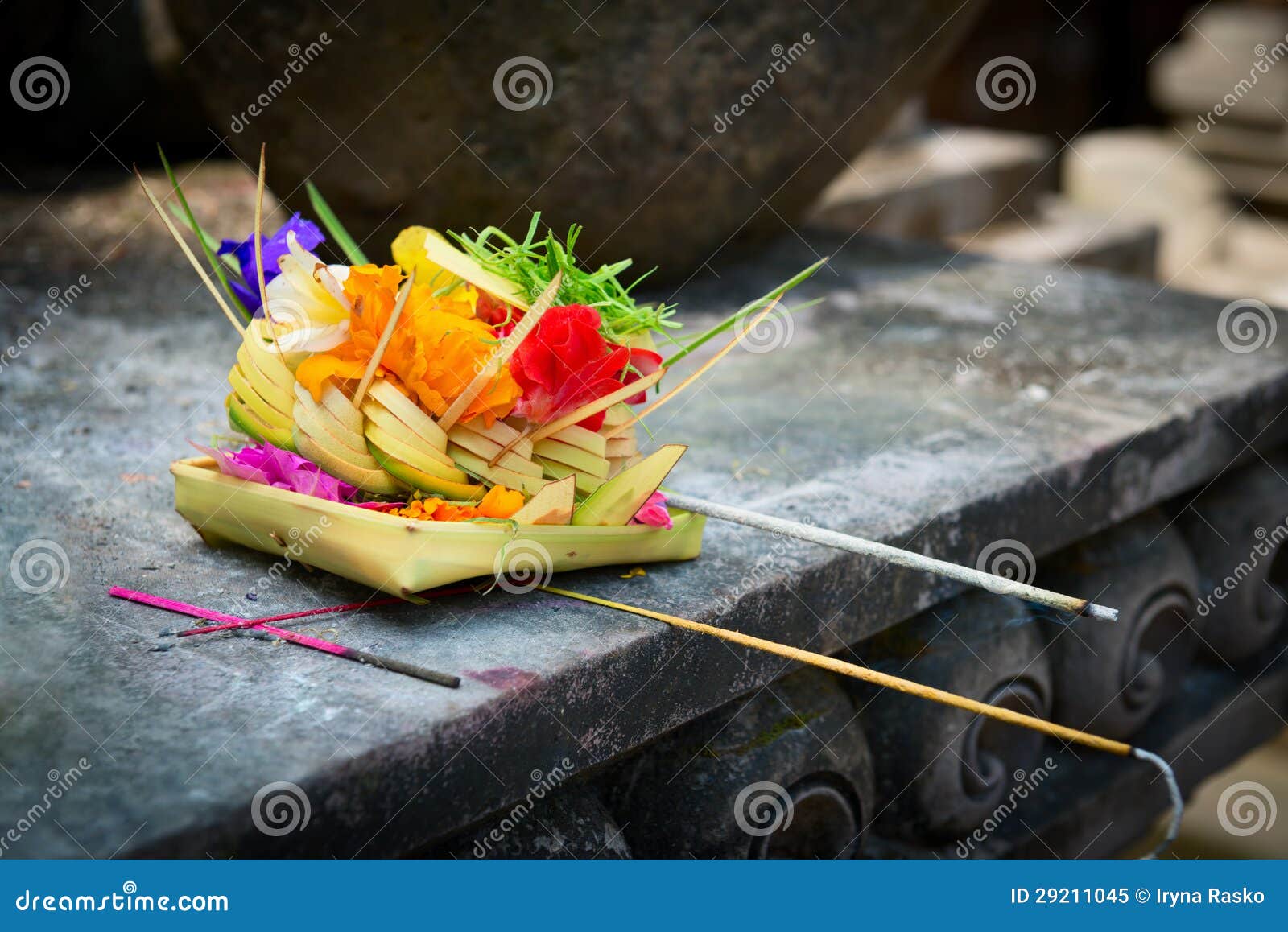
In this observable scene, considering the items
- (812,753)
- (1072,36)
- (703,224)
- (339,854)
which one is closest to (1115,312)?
(703,224)

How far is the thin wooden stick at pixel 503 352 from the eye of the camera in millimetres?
1607

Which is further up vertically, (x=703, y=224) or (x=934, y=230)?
(x=934, y=230)

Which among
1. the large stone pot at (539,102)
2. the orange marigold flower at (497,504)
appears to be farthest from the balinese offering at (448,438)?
the large stone pot at (539,102)

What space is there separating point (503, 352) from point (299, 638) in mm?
419

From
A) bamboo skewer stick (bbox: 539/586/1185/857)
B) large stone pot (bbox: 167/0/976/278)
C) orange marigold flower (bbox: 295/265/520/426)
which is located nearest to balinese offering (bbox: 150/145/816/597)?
orange marigold flower (bbox: 295/265/520/426)

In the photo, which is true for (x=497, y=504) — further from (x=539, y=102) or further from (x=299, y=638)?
(x=539, y=102)

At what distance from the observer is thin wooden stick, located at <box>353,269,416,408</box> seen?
1.58 m

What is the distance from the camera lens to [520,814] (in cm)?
161

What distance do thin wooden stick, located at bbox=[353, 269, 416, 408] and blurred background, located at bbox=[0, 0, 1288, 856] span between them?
1263 mm

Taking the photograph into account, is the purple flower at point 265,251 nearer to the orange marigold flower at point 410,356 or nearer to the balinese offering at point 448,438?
the balinese offering at point 448,438

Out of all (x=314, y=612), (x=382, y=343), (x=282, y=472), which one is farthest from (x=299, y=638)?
(x=382, y=343)

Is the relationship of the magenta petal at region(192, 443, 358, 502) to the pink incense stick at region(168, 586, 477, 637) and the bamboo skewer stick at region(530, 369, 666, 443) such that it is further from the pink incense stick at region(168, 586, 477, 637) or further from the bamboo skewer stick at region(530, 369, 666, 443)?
the bamboo skewer stick at region(530, 369, 666, 443)

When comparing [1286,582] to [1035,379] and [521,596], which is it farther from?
[521,596]

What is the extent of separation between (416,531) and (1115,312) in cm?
208
